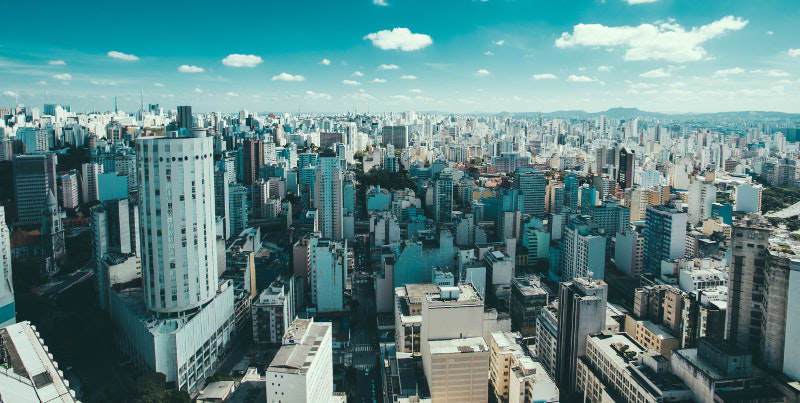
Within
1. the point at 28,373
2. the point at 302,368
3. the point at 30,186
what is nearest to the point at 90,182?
the point at 30,186

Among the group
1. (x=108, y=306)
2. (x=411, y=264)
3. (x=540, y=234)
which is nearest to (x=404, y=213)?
(x=540, y=234)

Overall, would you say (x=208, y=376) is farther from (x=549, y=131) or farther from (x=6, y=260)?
(x=549, y=131)

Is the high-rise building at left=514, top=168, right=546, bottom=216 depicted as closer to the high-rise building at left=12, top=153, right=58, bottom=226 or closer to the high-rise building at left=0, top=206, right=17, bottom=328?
the high-rise building at left=0, top=206, right=17, bottom=328

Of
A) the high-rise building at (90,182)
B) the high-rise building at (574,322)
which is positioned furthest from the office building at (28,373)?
the high-rise building at (90,182)

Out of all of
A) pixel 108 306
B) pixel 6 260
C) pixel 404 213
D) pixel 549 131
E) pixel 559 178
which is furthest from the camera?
pixel 549 131

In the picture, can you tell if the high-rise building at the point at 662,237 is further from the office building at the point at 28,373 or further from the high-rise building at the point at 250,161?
the high-rise building at the point at 250,161

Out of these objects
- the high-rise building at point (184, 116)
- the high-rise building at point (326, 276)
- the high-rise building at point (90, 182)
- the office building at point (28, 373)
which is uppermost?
the high-rise building at point (184, 116)
